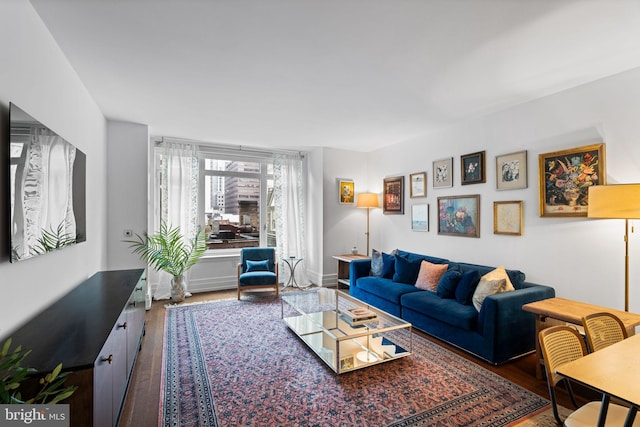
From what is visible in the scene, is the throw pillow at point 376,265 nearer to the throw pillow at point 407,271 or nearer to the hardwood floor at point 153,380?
the throw pillow at point 407,271

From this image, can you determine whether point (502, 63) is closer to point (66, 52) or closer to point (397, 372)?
Result: point (397, 372)

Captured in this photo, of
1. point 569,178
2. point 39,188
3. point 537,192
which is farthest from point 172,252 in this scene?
point 569,178

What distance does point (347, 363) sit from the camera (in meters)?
Answer: 2.63

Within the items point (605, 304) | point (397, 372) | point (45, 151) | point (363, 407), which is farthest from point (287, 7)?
point (605, 304)

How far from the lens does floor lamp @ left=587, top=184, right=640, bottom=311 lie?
89.0 inches

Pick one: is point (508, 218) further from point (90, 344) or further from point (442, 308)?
point (90, 344)

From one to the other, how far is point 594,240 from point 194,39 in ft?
12.8

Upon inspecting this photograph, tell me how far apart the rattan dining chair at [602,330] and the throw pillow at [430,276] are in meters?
1.79

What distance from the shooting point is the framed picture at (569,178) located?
2.79 m

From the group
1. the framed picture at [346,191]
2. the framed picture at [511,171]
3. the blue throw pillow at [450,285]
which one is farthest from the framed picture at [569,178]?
the framed picture at [346,191]

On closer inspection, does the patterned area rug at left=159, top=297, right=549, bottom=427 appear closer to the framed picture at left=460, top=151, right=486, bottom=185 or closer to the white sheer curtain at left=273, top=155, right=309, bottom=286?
the framed picture at left=460, top=151, right=486, bottom=185

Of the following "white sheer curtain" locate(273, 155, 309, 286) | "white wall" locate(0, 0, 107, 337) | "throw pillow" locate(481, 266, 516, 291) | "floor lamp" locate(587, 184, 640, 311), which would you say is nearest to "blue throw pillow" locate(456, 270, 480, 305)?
"throw pillow" locate(481, 266, 516, 291)

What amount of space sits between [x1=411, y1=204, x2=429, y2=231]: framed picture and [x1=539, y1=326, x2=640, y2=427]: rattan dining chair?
9.43ft

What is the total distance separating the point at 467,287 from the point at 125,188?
4.50 metres
